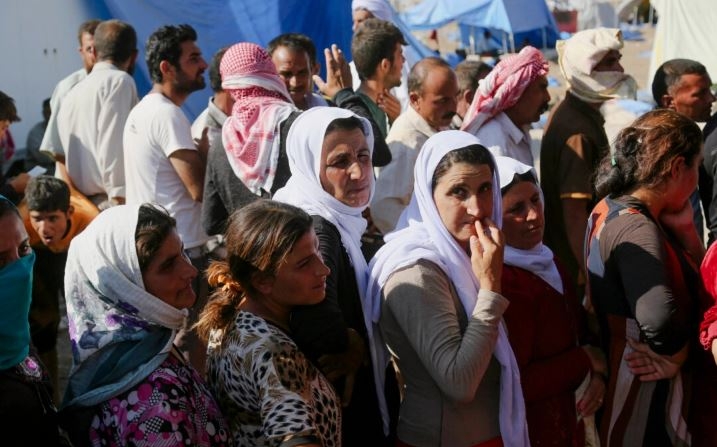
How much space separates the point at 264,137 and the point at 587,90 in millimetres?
1782

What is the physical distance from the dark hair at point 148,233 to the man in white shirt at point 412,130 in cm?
203

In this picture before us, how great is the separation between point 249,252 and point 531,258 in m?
0.99

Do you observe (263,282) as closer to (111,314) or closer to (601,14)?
(111,314)

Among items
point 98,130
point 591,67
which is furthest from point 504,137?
point 98,130

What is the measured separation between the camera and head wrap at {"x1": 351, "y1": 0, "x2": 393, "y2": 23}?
7.14 metres

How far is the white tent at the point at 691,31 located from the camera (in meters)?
12.5

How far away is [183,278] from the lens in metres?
2.55

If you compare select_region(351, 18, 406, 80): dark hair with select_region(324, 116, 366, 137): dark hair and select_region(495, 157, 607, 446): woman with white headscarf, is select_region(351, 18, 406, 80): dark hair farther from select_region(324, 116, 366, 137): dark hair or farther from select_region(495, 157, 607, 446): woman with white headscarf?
select_region(495, 157, 607, 446): woman with white headscarf

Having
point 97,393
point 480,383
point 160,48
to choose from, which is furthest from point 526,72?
point 97,393

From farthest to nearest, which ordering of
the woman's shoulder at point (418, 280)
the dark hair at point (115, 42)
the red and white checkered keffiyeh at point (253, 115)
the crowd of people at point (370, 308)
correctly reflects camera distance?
the dark hair at point (115, 42), the red and white checkered keffiyeh at point (253, 115), the woman's shoulder at point (418, 280), the crowd of people at point (370, 308)

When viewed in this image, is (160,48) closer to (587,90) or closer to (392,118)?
(392,118)

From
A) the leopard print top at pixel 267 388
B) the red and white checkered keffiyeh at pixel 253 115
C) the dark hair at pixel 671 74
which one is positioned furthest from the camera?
the dark hair at pixel 671 74

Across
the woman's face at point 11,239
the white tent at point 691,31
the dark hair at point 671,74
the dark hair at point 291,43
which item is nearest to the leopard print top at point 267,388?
the woman's face at point 11,239

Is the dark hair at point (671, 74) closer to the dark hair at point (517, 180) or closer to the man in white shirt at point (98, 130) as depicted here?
the dark hair at point (517, 180)
